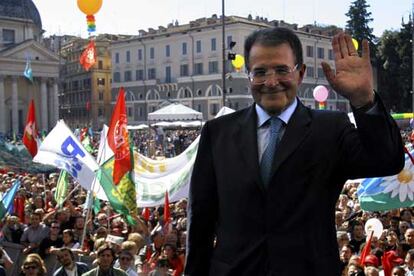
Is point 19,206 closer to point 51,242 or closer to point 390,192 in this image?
point 51,242

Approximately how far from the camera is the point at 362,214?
11.3 m

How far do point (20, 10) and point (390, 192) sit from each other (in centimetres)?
7436

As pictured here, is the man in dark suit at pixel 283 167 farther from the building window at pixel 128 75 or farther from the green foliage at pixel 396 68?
the building window at pixel 128 75

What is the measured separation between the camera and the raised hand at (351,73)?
2195mm

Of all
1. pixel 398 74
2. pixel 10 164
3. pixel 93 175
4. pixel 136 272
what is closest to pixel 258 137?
pixel 136 272

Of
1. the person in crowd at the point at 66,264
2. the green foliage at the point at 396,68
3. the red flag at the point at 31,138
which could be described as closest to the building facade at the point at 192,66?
the green foliage at the point at 396,68

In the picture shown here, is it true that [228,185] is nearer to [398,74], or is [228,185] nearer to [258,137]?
[258,137]

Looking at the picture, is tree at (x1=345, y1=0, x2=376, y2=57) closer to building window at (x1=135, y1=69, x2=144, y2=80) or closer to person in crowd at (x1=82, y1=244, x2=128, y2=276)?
building window at (x1=135, y1=69, x2=144, y2=80)

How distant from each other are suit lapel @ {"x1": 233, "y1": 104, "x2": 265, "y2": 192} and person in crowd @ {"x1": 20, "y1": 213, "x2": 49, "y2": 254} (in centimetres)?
765

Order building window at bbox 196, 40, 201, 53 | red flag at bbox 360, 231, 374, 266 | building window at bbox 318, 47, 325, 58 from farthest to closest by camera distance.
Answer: building window at bbox 318, 47, 325, 58
building window at bbox 196, 40, 201, 53
red flag at bbox 360, 231, 374, 266

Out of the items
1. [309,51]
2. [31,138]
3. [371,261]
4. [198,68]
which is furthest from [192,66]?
[371,261]

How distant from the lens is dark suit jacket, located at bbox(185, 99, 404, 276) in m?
2.22

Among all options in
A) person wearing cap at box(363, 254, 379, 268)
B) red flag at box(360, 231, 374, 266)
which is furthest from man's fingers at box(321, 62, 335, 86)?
red flag at box(360, 231, 374, 266)

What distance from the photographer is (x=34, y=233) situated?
388 inches
